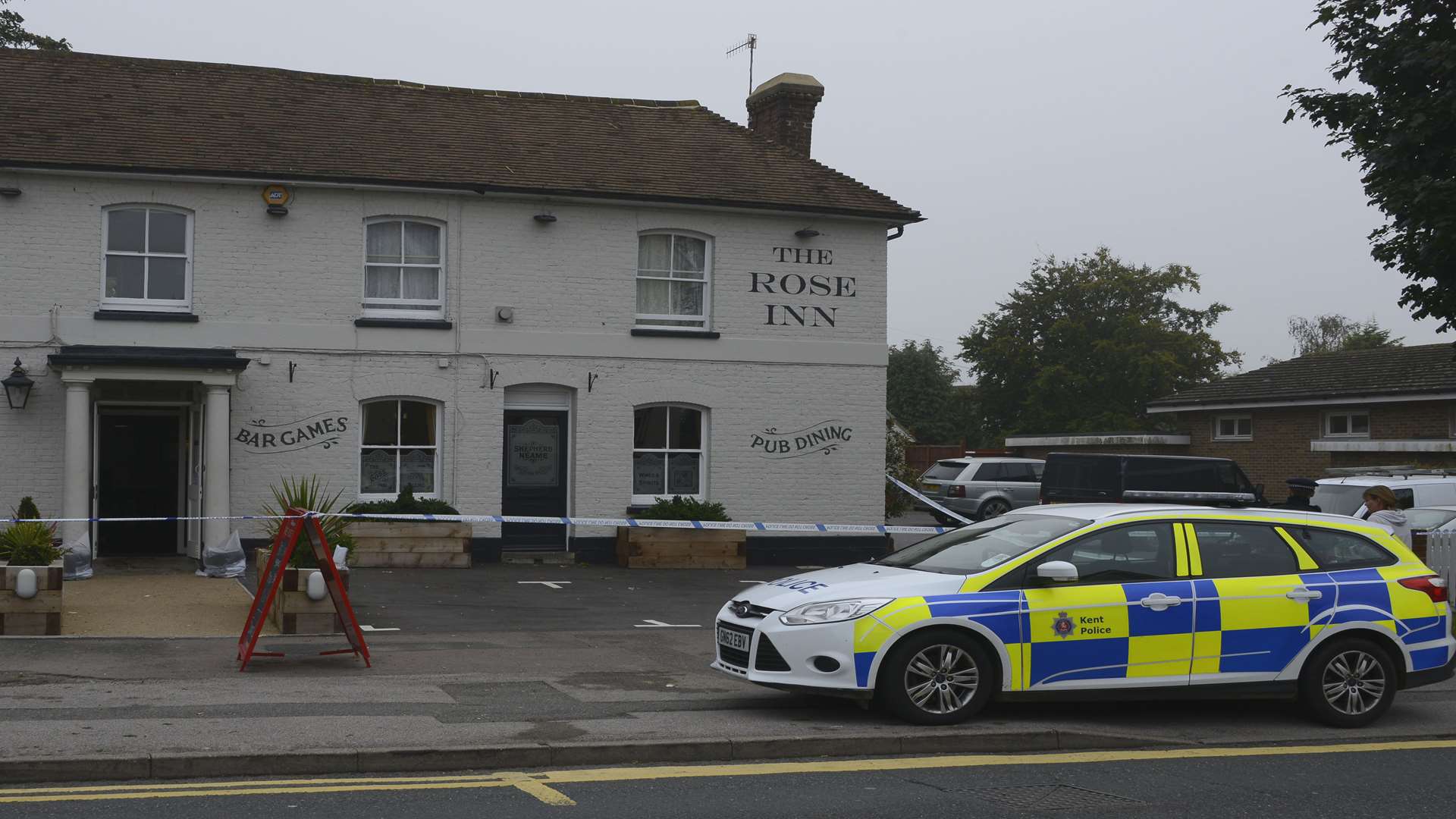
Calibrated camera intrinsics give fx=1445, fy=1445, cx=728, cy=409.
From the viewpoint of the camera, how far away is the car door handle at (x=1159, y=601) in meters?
9.26

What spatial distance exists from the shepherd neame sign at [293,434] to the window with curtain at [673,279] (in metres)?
→ 4.67

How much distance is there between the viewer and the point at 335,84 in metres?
22.5

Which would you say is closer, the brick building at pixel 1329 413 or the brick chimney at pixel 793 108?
the brick chimney at pixel 793 108

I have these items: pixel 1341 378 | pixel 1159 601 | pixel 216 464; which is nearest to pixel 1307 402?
pixel 1341 378

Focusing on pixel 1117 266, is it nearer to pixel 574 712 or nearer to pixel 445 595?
pixel 445 595

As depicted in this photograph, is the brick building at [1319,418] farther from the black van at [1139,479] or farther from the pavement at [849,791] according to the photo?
the pavement at [849,791]

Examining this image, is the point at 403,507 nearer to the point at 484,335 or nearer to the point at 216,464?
the point at 216,464

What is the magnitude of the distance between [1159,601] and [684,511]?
12.1 metres

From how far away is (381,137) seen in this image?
21.1m

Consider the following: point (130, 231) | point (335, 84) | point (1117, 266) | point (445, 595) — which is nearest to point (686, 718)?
point (445, 595)

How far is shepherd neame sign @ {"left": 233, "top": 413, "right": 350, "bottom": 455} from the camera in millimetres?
19578

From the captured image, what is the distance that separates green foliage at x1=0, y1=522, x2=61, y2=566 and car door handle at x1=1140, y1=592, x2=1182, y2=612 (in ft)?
30.3

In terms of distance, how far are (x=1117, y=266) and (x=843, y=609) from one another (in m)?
56.2

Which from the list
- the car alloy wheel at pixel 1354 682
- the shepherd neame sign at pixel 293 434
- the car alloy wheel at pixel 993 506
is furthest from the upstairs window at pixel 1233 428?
the car alloy wheel at pixel 1354 682
